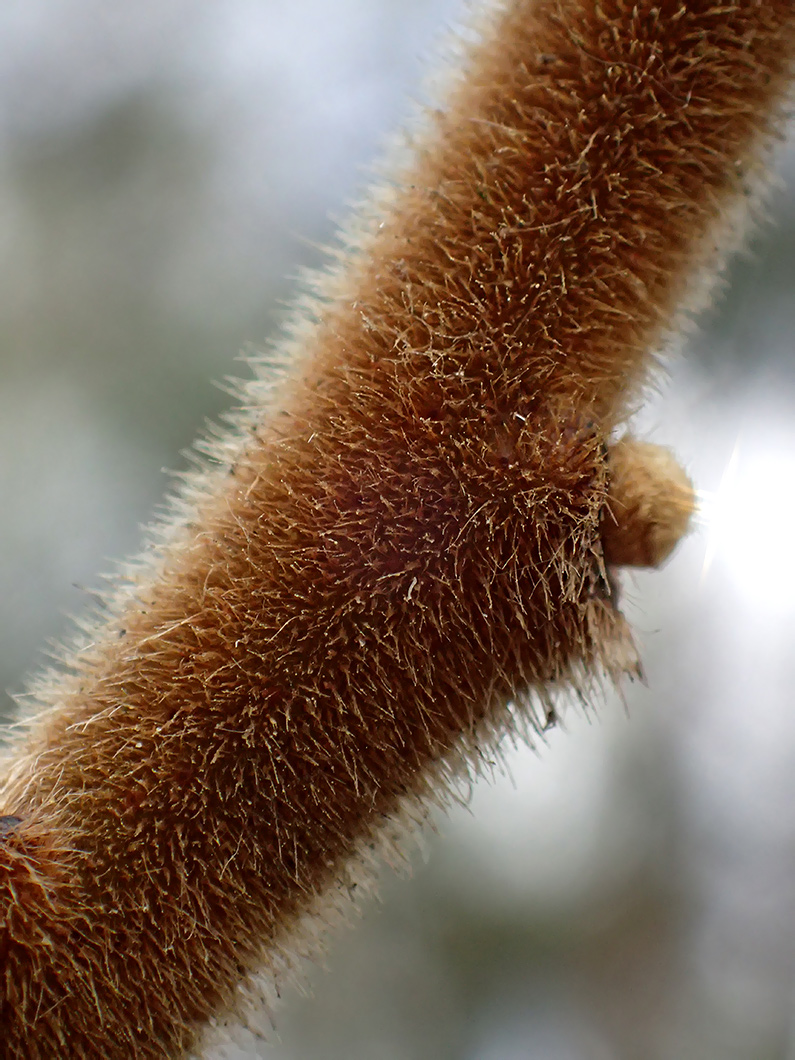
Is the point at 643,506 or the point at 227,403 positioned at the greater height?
the point at 643,506

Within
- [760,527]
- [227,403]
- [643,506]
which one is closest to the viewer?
[643,506]

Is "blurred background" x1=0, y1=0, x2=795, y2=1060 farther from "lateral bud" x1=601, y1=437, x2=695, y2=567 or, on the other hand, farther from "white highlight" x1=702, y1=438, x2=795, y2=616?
"lateral bud" x1=601, y1=437, x2=695, y2=567

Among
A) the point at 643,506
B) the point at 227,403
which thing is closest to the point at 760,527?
the point at 643,506

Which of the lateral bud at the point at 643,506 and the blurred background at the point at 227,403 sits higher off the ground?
the lateral bud at the point at 643,506

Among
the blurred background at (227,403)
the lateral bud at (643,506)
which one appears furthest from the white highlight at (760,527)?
the lateral bud at (643,506)

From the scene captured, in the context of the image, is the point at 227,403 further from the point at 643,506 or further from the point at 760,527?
the point at 643,506

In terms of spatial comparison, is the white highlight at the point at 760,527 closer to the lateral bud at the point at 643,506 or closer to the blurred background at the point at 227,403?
the blurred background at the point at 227,403

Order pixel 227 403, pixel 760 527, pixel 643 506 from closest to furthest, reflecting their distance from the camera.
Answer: pixel 643 506 → pixel 760 527 → pixel 227 403

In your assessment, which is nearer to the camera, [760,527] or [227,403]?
[760,527]
